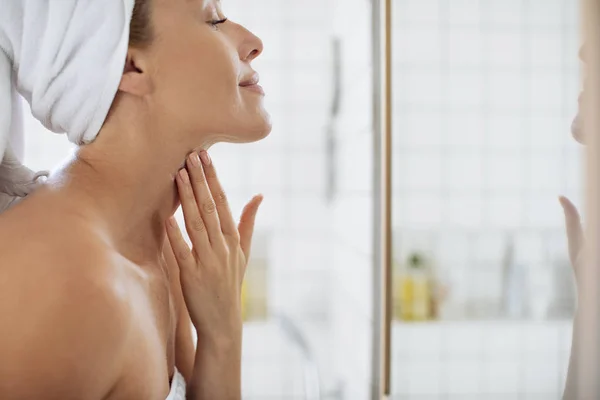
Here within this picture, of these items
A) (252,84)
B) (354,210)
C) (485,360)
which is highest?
(252,84)

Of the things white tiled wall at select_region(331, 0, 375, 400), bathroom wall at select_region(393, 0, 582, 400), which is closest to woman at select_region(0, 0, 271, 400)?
bathroom wall at select_region(393, 0, 582, 400)

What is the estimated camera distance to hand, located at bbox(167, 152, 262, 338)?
658mm

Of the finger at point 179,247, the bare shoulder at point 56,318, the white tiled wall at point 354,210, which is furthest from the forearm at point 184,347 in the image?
the white tiled wall at point 354,210

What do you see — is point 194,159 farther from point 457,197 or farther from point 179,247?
point 457,197

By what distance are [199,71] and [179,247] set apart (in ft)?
0.63

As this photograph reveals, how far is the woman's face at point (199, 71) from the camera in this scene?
62cm

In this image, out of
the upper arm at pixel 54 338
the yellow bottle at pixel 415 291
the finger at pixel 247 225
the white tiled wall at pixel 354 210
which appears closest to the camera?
the upper arm at pixel 54 338

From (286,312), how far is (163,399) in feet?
4.15

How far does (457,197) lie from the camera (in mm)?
838

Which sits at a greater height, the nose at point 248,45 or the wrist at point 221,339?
the nose at point 248,45

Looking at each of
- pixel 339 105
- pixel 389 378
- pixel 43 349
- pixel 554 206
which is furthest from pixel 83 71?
pixel 339 105

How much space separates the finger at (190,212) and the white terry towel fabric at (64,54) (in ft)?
0.38

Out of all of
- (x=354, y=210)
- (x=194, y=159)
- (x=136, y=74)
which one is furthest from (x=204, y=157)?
(x=354, y=210)

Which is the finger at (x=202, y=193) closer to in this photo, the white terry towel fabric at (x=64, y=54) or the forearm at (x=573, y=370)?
the white terry towel fabric at (x=64, y=54)
